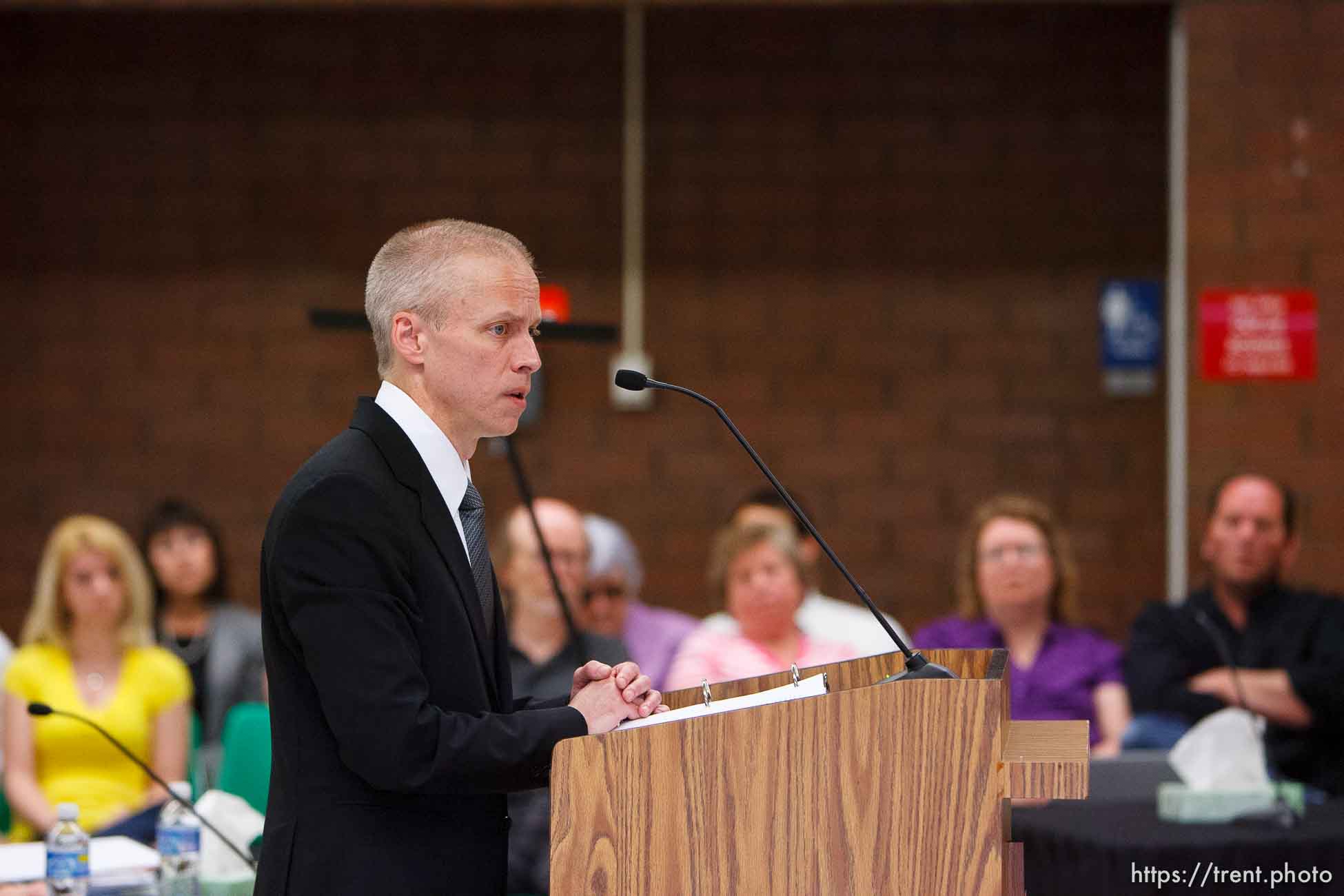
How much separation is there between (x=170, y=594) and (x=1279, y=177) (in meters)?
3.91

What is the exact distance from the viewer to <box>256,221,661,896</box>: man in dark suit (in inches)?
63.2

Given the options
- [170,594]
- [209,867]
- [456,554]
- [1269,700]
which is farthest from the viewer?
[170,594]

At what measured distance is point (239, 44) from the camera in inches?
232

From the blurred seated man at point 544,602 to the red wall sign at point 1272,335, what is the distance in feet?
7.91

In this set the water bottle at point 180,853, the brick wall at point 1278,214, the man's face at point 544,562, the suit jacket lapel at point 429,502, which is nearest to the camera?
the suit jacket lapel at point 429,502

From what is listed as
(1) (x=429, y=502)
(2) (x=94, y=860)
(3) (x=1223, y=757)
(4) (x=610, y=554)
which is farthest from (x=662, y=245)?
(1) (x=429, y=502)

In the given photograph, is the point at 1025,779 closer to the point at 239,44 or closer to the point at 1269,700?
the point at 1269,700

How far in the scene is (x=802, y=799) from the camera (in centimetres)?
158

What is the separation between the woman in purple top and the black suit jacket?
2706mm

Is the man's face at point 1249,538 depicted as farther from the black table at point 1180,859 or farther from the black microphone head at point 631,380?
the black microphone head at point 631,380

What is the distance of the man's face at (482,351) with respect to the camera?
1.76 metres

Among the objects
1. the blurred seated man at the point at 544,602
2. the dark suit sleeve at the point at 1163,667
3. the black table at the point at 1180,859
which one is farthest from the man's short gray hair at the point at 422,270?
the dark suit sleeve at the point at 1163,667

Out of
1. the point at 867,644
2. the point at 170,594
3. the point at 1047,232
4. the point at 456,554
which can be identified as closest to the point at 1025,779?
the point at 456,554

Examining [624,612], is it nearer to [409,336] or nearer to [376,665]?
[409,336]
